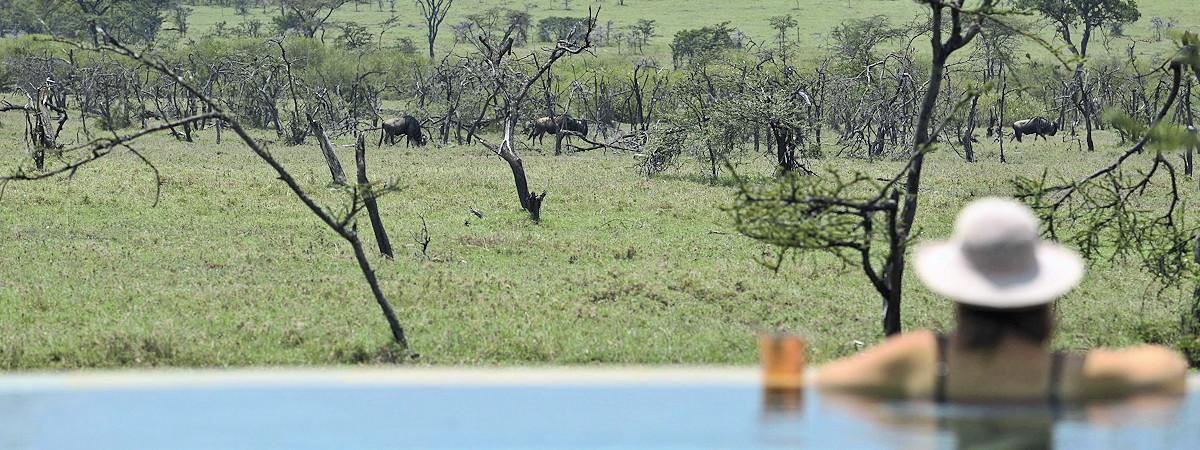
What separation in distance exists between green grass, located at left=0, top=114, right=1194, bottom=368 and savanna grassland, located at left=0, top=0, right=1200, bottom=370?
0.03 metres

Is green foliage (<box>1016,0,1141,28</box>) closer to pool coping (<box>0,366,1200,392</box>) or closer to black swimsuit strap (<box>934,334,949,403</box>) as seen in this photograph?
pool coping (<box>0,366,1200,392</box>)

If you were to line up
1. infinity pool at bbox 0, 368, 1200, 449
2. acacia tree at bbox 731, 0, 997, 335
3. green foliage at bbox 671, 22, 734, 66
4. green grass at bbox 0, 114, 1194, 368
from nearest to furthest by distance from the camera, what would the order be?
infinity pool at bbox 0, 368, 1200, 449 < acacia tree at bbox 731, 0, 997, 335 < green grass at bbox 0, 114, 1194, 368 < green foliage at bbox 671, 22, 734, 66

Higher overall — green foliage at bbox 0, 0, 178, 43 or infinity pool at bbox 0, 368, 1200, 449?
infinity pool at bbox 0, 368, 1200, 449

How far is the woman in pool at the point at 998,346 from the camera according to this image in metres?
3.11

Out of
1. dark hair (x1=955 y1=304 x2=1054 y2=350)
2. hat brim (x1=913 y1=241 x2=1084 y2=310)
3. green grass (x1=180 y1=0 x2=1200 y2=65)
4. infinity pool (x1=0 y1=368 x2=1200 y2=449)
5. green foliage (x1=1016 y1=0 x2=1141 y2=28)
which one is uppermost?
hat brim (x1=913 y1=241 x2=1084 y2=310)

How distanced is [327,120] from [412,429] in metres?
38.4

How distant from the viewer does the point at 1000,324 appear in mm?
3184

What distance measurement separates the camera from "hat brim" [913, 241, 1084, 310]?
3061 mm

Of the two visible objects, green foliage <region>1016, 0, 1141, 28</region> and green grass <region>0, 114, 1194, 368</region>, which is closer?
green grass <region>0, 114, 1194, 368</region>

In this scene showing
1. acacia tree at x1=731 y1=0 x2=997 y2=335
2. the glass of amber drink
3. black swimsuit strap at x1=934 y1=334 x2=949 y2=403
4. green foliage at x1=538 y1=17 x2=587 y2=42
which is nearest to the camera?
black swimsuit strap at x1=934 y1=334 x2=949 y2=403

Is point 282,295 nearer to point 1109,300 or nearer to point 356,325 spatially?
point 356,325

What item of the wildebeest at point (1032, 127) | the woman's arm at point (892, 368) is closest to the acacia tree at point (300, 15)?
the wildebeest at point (1032, 127)

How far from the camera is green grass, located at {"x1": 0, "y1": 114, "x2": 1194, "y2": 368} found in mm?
10086

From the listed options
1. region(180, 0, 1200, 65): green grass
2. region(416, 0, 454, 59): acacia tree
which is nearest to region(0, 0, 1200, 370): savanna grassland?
region(416, 0, 454, 59): acacia tree
